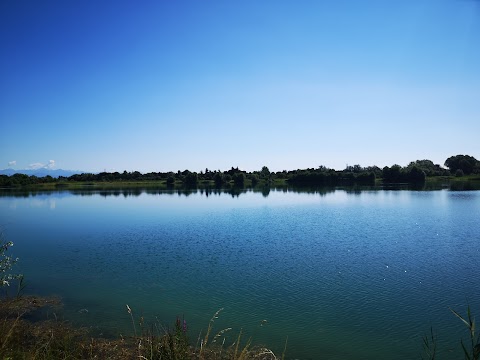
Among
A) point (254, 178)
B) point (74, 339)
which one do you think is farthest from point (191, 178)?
point (74, 339)

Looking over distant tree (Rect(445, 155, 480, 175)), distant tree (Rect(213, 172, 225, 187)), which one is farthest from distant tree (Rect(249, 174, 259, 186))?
distant tree (Rect(445, 155, 480, 175))

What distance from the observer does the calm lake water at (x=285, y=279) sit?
11867mm

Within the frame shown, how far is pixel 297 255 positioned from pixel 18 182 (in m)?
159

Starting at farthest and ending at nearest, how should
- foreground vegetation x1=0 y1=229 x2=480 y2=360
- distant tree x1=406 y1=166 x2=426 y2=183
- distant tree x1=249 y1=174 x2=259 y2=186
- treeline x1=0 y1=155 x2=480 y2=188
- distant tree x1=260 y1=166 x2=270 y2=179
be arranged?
1. distant tree x1=260 y1=166 x2=270 y2=179
2. distant tree x1=249 y1=174 x2=259 y2=186
3. treeline x1=0 y1=155 x2=480 y2=188
4. distant tree x1=406 y1=166 x2=426 y2=183
5. foreground vegetation x1=0 y1=229 x2=480 y2=360

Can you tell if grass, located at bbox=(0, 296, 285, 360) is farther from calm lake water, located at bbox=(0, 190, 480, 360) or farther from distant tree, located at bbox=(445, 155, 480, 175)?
distant tree, located at bbox=(445, 155, 480, 175)

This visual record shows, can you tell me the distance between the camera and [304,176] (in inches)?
5635

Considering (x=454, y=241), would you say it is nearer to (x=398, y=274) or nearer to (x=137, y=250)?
(x=398, y=274)

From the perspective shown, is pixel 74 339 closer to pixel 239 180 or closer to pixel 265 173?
pixel 239 180

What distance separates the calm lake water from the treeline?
334ft

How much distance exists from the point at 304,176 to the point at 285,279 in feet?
421

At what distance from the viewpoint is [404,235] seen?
28.4m

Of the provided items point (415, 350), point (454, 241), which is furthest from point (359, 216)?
point (415, 350)

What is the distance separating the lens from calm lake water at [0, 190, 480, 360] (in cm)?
1187

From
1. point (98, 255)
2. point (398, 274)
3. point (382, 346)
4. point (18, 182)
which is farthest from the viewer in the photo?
point (18, 182)
